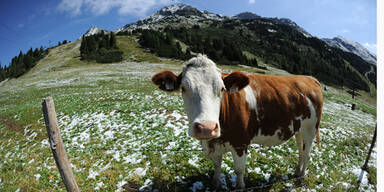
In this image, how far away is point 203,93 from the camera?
9.28 feet

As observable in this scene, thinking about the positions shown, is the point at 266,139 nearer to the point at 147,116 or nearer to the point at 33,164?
the point at 147,116

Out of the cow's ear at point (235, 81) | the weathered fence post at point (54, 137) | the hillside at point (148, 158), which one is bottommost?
the hillside at point (148, 158)

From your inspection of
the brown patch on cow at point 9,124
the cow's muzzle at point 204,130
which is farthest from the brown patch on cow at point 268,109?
the brown patch on cow at point 9,124

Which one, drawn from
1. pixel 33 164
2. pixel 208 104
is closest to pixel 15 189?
pixel 33 164

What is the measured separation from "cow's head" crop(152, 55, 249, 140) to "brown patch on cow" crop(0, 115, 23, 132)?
1432cm

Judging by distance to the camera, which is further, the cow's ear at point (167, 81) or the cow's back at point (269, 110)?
the cow's back at point (269, 110)

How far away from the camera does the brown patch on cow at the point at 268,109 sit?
3760 millimetres

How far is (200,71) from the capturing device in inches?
117

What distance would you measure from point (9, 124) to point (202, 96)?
A: 1725 centimetres

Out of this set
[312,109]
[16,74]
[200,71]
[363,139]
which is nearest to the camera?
[200,71]

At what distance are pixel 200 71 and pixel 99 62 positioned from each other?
64057 millimetres

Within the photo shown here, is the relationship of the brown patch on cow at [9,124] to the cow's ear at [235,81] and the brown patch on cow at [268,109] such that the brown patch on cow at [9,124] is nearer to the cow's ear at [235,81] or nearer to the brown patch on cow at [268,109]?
the brown patch on cow at [268,109]

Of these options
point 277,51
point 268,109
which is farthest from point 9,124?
point 277,51

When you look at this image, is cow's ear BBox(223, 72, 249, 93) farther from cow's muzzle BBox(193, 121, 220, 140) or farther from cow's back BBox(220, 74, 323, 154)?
cow's muzzle BBox(193, 121, 220, 140)
